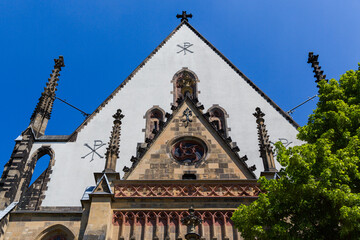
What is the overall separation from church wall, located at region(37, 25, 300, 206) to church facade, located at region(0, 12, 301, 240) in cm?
5

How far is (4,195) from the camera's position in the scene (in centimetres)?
1295

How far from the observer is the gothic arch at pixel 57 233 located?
39.9 feet

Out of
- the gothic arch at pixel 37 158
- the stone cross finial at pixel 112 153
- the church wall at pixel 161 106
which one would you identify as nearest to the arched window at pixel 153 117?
the church wall at pixel 161 106

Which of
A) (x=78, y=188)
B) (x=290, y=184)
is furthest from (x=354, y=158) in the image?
(x=78, y=188)

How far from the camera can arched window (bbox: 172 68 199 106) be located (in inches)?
708

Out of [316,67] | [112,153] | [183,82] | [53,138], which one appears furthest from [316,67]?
[53,138]

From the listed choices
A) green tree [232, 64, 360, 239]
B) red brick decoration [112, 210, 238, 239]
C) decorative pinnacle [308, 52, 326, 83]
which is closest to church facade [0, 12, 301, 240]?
red brick decoration [112, 210, 238, 239]

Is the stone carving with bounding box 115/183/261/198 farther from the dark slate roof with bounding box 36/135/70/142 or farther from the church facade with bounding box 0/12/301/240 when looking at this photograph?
the dark slate roof with bounding box 36/135/70/142

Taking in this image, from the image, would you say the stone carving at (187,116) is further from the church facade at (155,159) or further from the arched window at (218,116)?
the arched window at (218,116)

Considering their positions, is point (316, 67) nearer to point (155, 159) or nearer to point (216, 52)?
point (216, 52)

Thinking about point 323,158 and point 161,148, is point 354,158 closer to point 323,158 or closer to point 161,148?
point 323,158

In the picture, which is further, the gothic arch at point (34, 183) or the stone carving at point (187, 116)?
the stone carving at point (187, 116)

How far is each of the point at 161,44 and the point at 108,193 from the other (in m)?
12.4

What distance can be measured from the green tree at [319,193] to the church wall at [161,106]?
6076 millimetres
